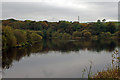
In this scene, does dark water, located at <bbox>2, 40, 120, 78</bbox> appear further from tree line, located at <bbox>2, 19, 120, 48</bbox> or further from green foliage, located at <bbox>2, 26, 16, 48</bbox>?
tree line, located at <bbox>2, 19, 120, 48</bbox>

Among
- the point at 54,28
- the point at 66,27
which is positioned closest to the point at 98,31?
the point at 66,27

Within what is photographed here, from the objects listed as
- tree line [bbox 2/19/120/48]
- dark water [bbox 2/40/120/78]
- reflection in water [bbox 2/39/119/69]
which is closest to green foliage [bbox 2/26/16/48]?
reflection in water [bbox 2/39/119/69]

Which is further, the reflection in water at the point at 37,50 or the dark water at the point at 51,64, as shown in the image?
the reflection in water at the point at 37,50

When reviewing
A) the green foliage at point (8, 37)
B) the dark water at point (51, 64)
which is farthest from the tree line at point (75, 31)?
the dark water at point (51, 64)

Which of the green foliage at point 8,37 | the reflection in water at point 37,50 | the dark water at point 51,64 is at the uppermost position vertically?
the green foliage at point 8,37

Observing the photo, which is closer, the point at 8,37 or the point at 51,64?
the point at 51,64

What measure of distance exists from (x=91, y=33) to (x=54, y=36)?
52.0 feet

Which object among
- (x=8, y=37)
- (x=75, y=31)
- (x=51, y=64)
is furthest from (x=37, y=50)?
(x=75, y=31)

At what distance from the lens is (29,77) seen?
349 inches

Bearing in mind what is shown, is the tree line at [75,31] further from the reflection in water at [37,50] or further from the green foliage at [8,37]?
the green foliage at [8,37]

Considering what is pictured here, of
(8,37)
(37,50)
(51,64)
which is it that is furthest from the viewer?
(37,50)

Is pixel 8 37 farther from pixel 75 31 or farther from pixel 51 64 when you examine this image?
pixel 75 31

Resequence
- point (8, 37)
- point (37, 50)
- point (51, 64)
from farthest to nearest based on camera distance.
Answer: point (37, 50), point (8, 37), point (51, 64)

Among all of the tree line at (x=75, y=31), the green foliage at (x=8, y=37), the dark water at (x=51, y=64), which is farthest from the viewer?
the tree line at (x=75, y=31)
